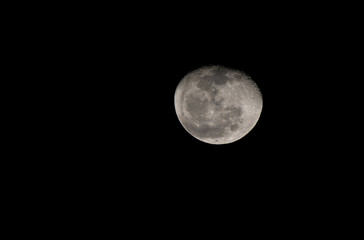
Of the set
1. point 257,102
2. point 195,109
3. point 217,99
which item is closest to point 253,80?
point 257,102

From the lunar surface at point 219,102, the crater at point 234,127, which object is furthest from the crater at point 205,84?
the crater at point 234,127

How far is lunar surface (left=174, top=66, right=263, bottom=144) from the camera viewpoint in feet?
9.77

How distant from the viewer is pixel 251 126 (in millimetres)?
3307

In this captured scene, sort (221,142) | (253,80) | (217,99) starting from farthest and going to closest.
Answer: (221,142) < (253,80) < (217,99)

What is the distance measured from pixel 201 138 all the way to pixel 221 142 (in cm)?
28

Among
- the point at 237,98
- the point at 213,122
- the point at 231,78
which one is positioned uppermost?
the point at 231,78

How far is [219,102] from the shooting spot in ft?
9.72

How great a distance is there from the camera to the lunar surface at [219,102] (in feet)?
9.77

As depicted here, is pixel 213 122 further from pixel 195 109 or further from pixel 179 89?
pixel 179 89

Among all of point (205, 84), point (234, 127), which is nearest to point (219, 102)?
point (205, 84)

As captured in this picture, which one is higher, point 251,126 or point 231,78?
point 231,78

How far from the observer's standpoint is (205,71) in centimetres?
309

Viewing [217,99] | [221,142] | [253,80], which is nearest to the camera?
[217,99]

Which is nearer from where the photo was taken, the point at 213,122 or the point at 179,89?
the point at 213,122
